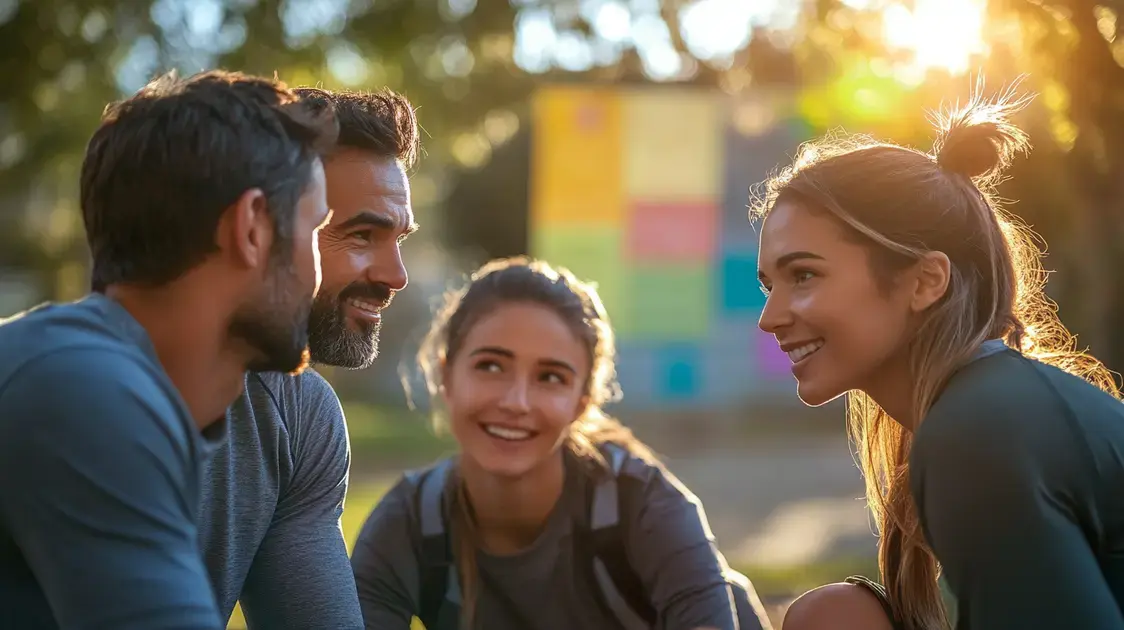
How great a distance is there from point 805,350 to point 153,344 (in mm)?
1465

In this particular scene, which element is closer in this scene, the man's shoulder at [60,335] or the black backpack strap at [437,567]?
the man's shoulder at [60,335]

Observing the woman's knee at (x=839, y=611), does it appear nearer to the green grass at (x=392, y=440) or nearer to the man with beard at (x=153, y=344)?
the man with beard at (x=153, y=344)

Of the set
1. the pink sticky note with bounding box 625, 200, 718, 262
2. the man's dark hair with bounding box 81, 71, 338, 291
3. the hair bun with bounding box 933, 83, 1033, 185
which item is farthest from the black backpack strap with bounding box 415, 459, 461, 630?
the pink sticky note with bounding box 625, 200, 718, 262

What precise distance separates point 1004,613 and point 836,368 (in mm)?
734

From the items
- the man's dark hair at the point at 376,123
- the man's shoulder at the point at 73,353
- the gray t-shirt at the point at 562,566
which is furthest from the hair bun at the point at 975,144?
the man's shoulder at the point at 73,353

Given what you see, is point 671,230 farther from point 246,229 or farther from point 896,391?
point 246,229

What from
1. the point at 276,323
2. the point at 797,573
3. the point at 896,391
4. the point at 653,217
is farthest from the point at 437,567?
the point at 653,217

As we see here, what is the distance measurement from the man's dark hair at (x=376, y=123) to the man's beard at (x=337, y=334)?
0.37m

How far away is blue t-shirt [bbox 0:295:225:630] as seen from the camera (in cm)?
167

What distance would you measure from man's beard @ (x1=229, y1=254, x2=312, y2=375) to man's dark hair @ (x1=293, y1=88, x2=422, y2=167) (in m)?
1.10

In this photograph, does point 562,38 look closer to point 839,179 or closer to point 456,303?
point 456,303

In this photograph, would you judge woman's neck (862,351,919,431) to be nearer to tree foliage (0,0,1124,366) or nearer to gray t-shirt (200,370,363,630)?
gray t-shirt (200,370,363,630)

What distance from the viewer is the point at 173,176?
1928 millimetres

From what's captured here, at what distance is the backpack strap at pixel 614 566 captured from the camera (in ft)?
11.1
